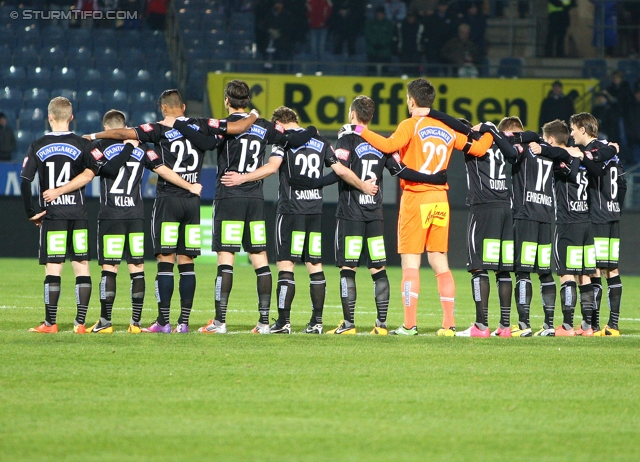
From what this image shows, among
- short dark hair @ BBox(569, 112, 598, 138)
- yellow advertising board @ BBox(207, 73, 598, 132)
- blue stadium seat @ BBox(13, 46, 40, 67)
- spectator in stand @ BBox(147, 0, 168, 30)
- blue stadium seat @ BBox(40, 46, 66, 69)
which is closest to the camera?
A: short dark hair @ BBox(569, 112, 598, 138)

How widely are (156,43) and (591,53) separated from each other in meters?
11.2

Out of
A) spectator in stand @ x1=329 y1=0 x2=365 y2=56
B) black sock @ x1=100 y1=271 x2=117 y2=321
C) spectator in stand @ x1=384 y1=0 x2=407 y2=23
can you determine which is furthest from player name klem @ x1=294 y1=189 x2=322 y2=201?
spectator in stand @ x1=384 y1=0 x2=407 y2=23

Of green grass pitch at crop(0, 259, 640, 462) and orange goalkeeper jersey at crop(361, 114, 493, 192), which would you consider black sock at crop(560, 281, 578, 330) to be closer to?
green grass pitch at crop(0, 259, 640, 462)

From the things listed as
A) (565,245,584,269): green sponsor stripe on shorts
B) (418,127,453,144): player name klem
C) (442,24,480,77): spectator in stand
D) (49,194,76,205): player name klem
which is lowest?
(565,245,584,269): green sponsor stripe on shorts

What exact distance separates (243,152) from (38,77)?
17.0 metres

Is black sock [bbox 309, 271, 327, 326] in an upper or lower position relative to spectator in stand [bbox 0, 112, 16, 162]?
lower

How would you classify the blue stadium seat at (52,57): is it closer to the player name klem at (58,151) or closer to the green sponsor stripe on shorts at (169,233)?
the player name klem at (58,151)

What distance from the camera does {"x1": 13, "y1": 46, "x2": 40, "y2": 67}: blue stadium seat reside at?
24.9m

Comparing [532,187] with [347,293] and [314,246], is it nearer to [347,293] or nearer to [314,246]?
[347,293]

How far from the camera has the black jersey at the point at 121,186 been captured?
359 inches

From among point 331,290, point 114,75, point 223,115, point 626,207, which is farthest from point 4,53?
point 626,207

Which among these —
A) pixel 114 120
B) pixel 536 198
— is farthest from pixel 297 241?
pixel 536 198

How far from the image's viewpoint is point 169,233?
9023 mm

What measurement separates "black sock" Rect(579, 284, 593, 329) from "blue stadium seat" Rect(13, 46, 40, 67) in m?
18.3
